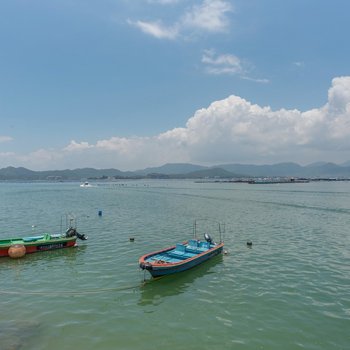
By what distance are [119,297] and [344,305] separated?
614 inches

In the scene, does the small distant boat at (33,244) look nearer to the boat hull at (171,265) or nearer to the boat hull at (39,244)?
the boat hull at (39,244)

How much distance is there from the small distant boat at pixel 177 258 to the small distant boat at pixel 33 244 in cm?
1396

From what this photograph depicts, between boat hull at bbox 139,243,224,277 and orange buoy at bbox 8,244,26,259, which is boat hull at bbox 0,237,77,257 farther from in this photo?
boat hull at bbox 139,243,224,277

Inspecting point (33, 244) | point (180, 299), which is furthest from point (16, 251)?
point (180, 299)

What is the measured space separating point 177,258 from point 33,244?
55.9 feet

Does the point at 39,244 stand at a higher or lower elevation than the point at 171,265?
lower

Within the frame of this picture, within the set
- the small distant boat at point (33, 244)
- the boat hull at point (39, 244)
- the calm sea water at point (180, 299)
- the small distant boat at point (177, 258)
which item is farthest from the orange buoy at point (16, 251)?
the small distant boat at point (177, 258)

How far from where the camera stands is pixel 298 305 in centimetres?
1994

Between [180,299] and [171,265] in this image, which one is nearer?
[180,299]

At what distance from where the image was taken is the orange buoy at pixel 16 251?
100 feet

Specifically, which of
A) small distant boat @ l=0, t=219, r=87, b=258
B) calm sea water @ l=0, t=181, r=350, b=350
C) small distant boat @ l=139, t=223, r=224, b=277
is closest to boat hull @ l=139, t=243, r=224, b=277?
small distant boat @ l=139, t=223, r=224, b=277

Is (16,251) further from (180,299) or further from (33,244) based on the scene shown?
(180,299)

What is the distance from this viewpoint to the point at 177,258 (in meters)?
27.8

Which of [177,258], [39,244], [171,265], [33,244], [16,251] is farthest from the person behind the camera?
[39,244]
